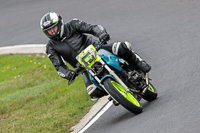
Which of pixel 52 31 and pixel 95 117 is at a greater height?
pixel 52 31

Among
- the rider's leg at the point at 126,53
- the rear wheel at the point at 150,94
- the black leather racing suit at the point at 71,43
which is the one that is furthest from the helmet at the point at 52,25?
the rear wheel at the point at 150,94

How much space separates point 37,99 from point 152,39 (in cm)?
396

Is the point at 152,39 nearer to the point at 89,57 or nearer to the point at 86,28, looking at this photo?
the point at 86,28

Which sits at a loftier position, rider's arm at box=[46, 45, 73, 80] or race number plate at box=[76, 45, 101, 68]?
race number plate at box=[76, 45, 101, 68]

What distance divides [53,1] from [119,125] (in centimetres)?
1558

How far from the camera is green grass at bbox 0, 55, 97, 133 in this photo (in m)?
9.95

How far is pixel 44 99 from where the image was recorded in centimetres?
1212

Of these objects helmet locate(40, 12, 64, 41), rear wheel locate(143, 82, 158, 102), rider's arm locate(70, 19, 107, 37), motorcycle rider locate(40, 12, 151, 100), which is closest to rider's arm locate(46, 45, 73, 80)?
motorcycle rider locate(40, 12, 151, 100)

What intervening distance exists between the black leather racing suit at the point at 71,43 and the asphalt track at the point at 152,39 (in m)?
1.25

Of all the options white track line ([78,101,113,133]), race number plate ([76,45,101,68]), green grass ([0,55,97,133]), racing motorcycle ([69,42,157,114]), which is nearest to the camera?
racing motorcycle ([69,42,157,114])

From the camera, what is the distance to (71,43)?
9281 mm

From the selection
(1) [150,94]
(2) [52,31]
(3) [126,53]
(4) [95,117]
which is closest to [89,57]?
(3) [126,53]

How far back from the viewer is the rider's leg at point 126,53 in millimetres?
8742

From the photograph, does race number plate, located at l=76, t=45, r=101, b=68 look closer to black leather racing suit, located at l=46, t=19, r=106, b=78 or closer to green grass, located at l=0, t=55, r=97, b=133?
black leather racing suit, located at l=46, t=19, r=106, b=78
